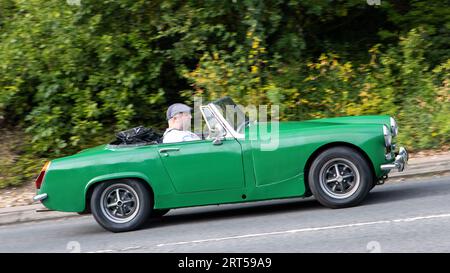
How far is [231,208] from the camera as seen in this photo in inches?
379

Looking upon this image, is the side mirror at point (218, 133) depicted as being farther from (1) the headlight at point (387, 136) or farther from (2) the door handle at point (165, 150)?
(1) the headlight at point (387, 136)

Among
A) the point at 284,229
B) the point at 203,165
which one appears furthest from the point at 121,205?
the point at 284,229

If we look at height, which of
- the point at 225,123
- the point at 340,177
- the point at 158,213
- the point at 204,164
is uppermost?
the point at 225,123

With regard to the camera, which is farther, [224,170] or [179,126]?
[179,126]

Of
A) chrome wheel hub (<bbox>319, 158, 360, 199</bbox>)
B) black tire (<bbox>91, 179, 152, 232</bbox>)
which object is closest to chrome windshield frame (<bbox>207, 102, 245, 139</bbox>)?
chrome wheel hub (<bbox>319, 158, 360, 199</bbox>)

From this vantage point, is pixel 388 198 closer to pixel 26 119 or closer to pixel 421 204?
pixel 421 204

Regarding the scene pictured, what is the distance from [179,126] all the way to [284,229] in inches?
75.9

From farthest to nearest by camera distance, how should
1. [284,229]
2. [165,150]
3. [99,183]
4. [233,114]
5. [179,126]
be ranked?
1. [233,114]
2. [179,126]
3. [99,183]
4. [165,150]
5. [284,229]

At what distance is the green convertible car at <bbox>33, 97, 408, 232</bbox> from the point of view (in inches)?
320

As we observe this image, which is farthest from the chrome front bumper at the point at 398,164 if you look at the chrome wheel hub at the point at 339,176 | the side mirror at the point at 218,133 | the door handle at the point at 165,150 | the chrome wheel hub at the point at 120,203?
the chrome wheel hub at the point at 120,203

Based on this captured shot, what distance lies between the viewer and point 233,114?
8742 millimetres

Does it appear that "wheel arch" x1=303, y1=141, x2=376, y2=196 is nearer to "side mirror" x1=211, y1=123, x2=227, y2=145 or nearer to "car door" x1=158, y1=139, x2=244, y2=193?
"car door" x1=158, y1=139, x2=244, y2=193

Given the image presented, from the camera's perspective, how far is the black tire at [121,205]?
27.6ft

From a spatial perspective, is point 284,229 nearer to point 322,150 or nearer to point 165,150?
point 322,150
